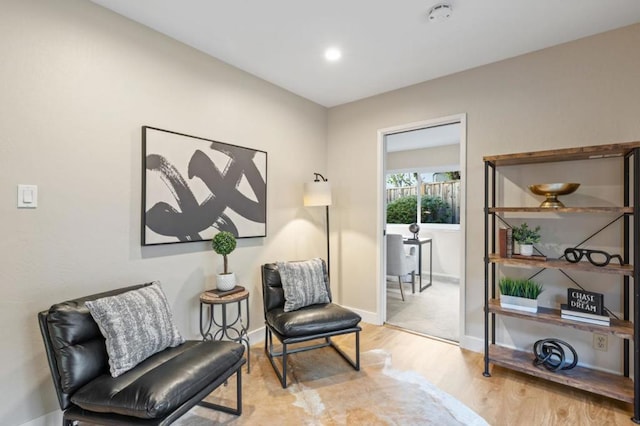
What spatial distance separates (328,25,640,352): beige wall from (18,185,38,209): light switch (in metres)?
2.71

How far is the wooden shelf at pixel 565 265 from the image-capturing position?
1938 mm

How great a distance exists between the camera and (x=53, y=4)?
1.75m

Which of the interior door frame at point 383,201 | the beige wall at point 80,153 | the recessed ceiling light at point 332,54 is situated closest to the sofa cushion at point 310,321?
the beige wall at point 80,153

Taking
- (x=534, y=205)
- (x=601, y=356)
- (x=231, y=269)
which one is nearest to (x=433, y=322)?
(x=601, y=356)

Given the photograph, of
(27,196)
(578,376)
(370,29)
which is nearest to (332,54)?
(370,29)

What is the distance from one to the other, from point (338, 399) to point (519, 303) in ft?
5.10

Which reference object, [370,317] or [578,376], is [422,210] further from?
[578,376]

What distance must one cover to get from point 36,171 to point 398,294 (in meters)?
4.28

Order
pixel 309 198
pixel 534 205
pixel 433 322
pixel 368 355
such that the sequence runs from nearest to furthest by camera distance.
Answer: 1. pixel 534 205
2. pixel 368 355
3. pixel 309 198
4. pixel 433 322

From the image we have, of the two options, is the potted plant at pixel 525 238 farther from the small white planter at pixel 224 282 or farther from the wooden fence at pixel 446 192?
the wooden fence at pixel 446 192

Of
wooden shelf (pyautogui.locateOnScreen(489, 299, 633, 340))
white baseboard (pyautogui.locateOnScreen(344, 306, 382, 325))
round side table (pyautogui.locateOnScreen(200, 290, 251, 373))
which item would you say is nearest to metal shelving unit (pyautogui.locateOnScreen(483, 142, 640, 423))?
wooden shelf (pyautogui.locateOnScreen(489, 299, 633, 340))

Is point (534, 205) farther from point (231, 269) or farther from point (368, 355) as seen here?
point (231, 269)

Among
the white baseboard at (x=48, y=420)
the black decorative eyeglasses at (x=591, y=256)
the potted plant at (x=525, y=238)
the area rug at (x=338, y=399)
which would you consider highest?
the potted plant at (x=525, y=238)

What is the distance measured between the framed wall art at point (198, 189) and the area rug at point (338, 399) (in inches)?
47.0
